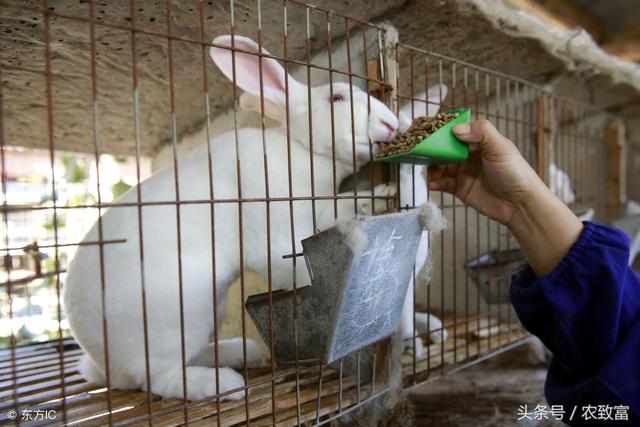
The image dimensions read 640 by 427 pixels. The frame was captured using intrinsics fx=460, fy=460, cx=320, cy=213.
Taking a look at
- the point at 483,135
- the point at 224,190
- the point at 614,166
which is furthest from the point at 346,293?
the point at 614,166

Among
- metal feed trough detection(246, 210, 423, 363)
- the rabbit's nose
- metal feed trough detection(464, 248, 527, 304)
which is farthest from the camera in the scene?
metal feed trough detection(464, 248, 527, 304)

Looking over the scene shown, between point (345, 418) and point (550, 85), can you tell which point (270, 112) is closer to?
point (345, 418)

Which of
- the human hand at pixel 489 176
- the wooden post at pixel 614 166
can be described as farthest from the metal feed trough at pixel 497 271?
the wooden post at pixel 614 166

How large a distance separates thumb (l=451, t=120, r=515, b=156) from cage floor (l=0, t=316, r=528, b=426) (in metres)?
0.73

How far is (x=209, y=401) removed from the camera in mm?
1182

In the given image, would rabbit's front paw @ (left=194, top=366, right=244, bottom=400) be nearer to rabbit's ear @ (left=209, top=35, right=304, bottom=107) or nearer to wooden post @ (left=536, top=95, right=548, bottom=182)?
rabbit's ear @ (left=209, top=35, right=304, bottom=107)

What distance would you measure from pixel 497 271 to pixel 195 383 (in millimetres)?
1490

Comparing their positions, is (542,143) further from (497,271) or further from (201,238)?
(201,238)

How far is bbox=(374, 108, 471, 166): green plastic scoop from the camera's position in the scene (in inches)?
42.6

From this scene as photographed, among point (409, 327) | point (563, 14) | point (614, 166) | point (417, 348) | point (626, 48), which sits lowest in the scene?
point (417, 348)

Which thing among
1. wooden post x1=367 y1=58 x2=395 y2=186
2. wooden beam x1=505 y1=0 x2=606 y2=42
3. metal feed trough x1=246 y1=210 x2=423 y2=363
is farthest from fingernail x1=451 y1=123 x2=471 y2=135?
wooden beam x1=505 y1=0 x2=606 y2=42

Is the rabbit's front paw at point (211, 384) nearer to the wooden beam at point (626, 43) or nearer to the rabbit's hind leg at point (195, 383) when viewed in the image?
the rabbit's hind leg at point (195, 383)

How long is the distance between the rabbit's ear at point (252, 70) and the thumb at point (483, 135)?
0.55 metres

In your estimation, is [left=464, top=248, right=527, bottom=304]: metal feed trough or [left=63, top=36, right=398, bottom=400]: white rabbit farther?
[left=464, top=248, right=527, bottom=304]: metal feed trough
